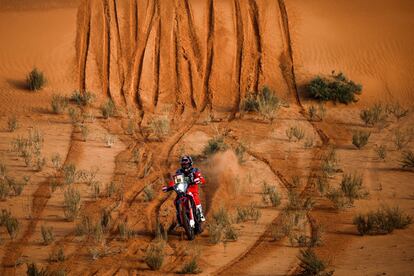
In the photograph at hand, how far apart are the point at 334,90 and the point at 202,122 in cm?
434

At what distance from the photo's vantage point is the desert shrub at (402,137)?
55.9 ft

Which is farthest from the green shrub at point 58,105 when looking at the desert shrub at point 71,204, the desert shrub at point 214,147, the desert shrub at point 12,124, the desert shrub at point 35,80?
the desert shrub at point 71,204

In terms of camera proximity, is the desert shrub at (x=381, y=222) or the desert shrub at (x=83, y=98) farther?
the desert shrub at (x=83, y=98)

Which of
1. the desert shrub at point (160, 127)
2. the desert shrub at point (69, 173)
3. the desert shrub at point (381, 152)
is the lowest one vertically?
the desert shrub at point (69, 173)

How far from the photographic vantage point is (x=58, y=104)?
19.2 metres

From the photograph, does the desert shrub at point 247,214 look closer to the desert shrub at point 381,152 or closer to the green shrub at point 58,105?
the desert shrub at point 381,152

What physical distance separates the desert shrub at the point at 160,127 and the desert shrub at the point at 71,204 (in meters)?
4.40

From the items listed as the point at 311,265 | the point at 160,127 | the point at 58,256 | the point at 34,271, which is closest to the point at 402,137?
the point at 160,127

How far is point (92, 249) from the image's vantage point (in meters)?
11.3

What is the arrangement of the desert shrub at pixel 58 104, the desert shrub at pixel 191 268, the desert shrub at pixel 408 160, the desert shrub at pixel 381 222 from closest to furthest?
the desert shrub at pixel 191 268
the desert shrub at pixel 381 222
the desert shrub at pixel 408 160
the desert shrub at pixel 58 104

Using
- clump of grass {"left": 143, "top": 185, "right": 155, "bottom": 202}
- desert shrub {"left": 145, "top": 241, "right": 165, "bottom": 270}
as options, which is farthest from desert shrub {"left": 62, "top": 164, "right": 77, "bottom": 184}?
desert shrub {"left": 145, "top": 241, "right": 165, "bottom": 270}

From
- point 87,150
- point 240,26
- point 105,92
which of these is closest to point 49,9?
point 105,92

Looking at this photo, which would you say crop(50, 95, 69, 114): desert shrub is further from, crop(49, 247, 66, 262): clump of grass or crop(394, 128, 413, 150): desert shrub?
crop(394, 128, 413, 150): desert shrub

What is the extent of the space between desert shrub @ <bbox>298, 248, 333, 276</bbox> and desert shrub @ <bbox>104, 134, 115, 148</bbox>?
770 centimetres
